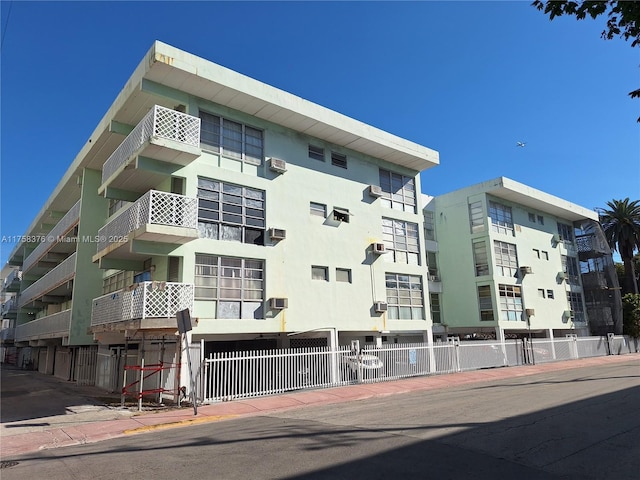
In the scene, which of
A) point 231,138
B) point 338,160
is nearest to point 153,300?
point 231,138

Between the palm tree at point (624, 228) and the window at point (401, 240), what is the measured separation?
96.2 ft

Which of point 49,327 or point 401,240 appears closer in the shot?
point 401,240

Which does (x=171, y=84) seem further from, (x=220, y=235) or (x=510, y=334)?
(x=510, y=334)

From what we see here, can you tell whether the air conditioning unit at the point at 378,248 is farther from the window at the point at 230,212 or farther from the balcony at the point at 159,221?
the balcony at the point at 159,221

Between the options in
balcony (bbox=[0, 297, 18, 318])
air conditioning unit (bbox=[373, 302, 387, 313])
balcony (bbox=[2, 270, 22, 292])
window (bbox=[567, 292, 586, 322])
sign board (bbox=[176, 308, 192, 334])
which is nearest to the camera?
sign board (bbox=[176, 308, 192, 334])

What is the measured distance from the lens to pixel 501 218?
30781 millimetres

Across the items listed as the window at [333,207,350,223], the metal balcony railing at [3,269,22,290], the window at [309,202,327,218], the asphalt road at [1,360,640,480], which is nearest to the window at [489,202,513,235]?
the window at [333,207,350,223]

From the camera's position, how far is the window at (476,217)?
2974cm

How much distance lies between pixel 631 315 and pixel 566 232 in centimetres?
844

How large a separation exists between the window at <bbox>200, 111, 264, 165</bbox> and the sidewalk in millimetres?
8957

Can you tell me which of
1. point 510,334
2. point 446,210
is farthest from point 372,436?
point 510,334

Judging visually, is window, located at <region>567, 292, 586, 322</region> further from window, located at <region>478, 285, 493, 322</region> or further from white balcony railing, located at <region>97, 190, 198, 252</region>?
white balcony railing, located at <region>97, 190, 198, 252</region>

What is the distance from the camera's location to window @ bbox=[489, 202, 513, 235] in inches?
1184

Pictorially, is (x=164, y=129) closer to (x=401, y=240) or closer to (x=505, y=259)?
(x=401, y=240)
